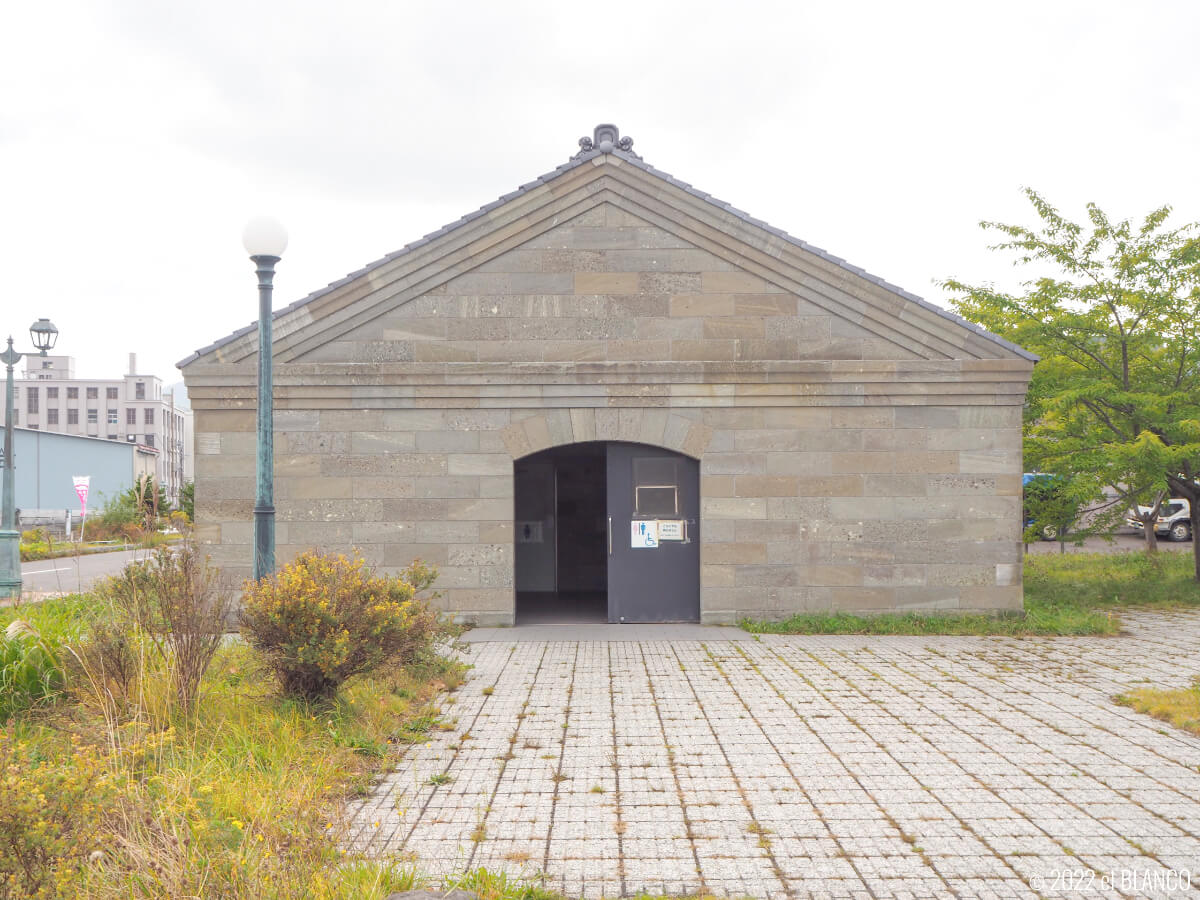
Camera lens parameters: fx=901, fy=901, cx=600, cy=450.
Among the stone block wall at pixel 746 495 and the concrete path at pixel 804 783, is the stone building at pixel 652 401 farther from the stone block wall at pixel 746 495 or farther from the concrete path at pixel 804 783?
the concrete path at pixel 804 783

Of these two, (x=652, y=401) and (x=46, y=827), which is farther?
(x=652, y=401)

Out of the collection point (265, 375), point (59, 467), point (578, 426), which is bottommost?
point (578, 426)

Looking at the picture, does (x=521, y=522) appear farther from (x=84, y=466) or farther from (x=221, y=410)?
(x=84, y=466)

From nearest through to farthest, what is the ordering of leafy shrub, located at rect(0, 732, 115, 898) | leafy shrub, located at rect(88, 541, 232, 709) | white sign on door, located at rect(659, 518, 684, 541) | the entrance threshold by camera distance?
leafy shrub, located at rect(0, 732, 115, 898)
leafy shrub, located at rect(88, 541, 232, 709)
the entrance threshold
white sign on door, located at rect(659, 518, 684, 541)

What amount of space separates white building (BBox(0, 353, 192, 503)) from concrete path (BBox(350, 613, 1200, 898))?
105974 millimetres

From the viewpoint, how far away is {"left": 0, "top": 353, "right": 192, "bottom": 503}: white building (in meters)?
104

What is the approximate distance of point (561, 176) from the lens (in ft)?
41.9

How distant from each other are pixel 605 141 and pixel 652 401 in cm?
383

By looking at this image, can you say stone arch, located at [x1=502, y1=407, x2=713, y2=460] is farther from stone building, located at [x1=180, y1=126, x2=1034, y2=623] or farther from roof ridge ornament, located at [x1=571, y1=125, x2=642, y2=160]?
roof ridge ornament, located at [x1=571, y1=125, x2=642, y2=160]

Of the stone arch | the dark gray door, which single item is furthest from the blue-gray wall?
the dark gray door

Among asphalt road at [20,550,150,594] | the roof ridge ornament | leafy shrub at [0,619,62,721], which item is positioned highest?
the roof ridge ornament

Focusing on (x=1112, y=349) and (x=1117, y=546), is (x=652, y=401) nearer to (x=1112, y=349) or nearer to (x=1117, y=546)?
(x=1112, y=349)

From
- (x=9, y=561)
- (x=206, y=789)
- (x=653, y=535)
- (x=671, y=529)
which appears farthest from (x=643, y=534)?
(x=9, y=561)

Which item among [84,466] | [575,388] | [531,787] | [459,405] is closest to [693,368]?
[575,388]
